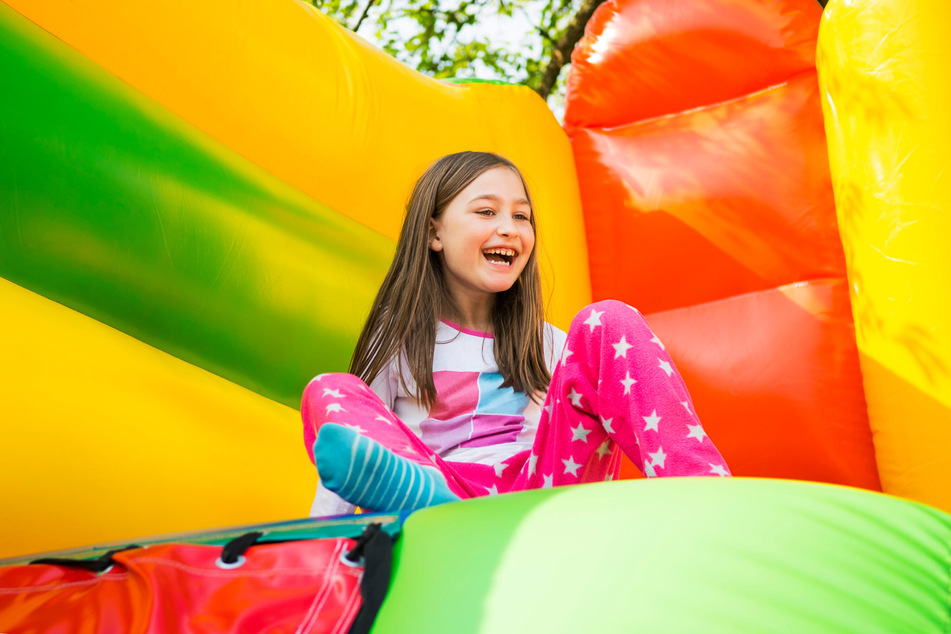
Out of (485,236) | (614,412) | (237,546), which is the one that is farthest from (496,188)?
(237,546)

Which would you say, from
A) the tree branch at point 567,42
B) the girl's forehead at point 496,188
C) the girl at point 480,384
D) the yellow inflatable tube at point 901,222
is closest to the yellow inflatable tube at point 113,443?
the girl at point 480,384

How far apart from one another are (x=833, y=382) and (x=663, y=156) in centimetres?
68

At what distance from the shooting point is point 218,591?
2.06 feet

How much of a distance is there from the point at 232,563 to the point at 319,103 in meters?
1.13

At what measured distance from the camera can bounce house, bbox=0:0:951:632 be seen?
0.59m

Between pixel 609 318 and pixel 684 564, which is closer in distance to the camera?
pixel 684 564

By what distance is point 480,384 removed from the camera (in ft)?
4.58

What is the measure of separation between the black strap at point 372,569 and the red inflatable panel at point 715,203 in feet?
4.74

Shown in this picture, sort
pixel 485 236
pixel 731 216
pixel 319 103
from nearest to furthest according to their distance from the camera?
pixel 485 236, pixel 319 103, pixel 731 216

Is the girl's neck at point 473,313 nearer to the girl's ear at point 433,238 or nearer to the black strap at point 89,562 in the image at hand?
the girl's ear at point 433,238

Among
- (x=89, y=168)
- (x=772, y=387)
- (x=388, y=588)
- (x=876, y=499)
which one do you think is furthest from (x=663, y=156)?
(x=388, y=588)

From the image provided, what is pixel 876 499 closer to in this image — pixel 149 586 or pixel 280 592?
pixel 280 592

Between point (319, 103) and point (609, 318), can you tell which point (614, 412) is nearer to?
point (609, 318)

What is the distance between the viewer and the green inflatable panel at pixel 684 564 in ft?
1.73
